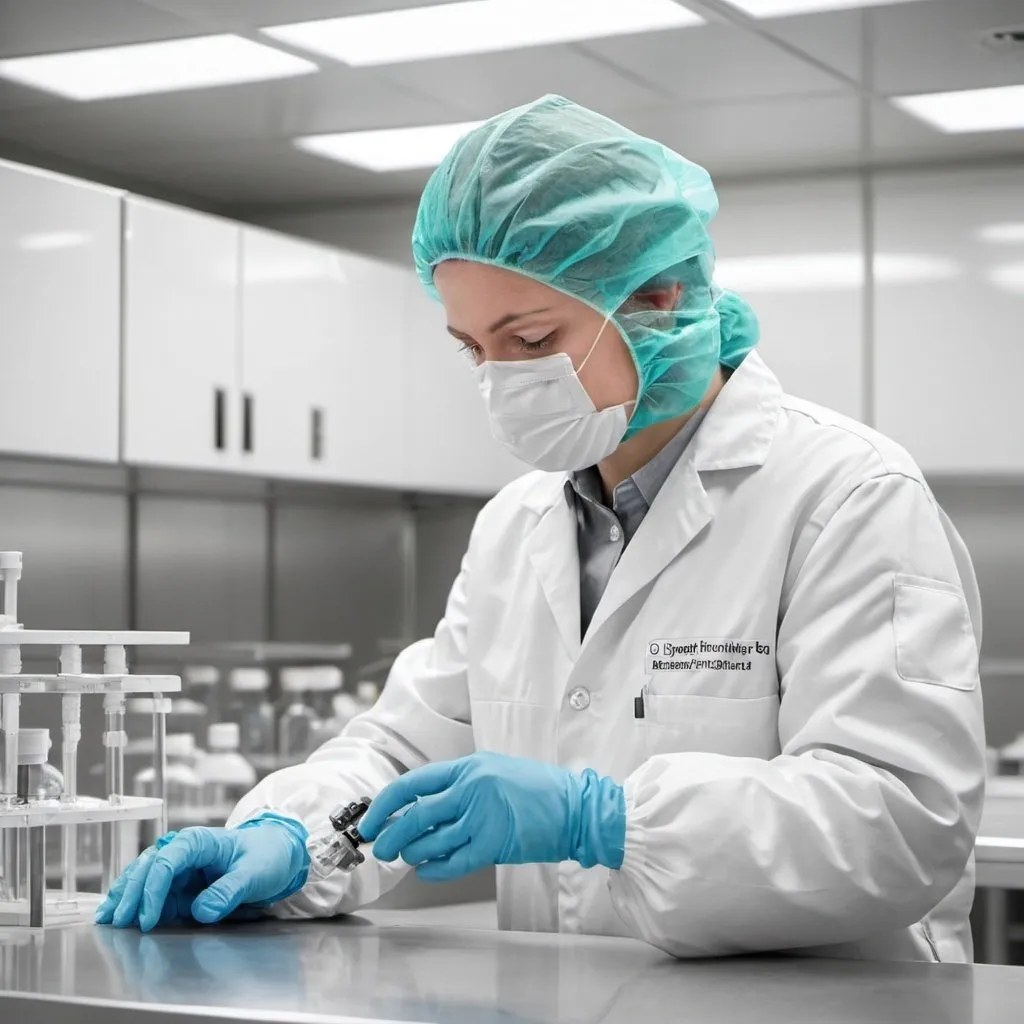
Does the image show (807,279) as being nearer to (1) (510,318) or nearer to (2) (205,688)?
(2) (205,688)

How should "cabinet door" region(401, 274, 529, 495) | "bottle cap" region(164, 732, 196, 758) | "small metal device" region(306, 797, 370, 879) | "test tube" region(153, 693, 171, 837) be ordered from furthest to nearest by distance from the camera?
"cabinet door" region(401, 274, 529, 495) < "bottle cap" region(164, 732, 196, 758) < "test tube" region(153, 693, 171, 837) < "small metal device" region(306, 797, 370, 879)

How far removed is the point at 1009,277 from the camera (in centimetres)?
393

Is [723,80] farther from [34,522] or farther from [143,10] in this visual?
[34,522]

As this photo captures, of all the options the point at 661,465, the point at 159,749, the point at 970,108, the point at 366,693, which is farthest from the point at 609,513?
the point at 366,693

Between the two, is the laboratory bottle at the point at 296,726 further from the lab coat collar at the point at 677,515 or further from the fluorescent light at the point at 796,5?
the lab coat collar at the point at 677,515

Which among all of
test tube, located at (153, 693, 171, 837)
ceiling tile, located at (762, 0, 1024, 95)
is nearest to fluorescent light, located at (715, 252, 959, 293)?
ceiling tile, located at (762, 0, 1024, 95)

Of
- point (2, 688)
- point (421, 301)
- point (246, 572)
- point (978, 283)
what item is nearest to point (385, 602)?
point (246, 572)

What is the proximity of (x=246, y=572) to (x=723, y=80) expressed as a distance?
1.77 m

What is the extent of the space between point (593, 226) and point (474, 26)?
64.0 inches

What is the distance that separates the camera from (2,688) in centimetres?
143

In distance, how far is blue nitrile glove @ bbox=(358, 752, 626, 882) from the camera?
1.27 meters

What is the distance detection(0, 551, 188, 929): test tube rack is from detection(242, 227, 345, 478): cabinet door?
6.39 ft

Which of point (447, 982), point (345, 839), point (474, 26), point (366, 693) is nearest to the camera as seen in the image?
point (447, 982)

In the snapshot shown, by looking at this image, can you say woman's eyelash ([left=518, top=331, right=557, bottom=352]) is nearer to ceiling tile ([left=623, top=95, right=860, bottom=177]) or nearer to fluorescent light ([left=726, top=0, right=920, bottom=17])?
fluorescent light ([left=726, top=0, right=920, bottom=17])
